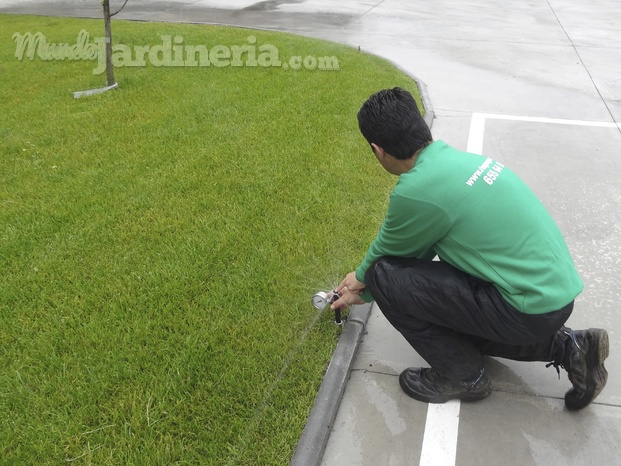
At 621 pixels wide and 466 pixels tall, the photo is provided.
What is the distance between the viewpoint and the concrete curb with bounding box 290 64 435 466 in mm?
2410

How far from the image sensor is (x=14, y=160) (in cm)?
512

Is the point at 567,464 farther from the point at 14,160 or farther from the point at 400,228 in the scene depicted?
the point at 14,160

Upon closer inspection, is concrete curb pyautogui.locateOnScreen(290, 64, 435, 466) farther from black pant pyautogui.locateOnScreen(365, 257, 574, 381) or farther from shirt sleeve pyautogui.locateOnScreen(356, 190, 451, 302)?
shirt sleeve pyautogui.locateOnScreen(356, 190, 451, 302)

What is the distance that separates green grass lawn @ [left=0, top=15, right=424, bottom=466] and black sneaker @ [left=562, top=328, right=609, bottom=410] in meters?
1.15

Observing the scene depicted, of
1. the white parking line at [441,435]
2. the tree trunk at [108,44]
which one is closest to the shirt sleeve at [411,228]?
the white parking line at [441,435]

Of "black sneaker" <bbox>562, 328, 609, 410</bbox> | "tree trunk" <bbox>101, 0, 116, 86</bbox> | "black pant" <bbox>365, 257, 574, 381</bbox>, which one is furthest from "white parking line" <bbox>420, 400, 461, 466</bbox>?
"tree trunk" <bbox>101, 0, 116, 86</bbox>

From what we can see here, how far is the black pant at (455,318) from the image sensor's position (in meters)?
2.34

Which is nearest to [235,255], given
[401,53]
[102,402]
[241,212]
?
[241,212]

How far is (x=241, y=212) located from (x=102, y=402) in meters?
1.87

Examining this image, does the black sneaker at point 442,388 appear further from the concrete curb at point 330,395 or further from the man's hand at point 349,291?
the man's hand at point 349,291

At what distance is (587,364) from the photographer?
2543 millimetres

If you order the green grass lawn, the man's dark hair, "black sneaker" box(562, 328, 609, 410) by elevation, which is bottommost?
the green grass lawn

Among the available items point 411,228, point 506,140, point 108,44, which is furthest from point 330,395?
point 108,44

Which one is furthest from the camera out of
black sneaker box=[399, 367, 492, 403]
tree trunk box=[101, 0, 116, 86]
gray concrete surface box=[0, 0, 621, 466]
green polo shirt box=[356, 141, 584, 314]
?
tree trunk box=[101, 0, 116, 86]
